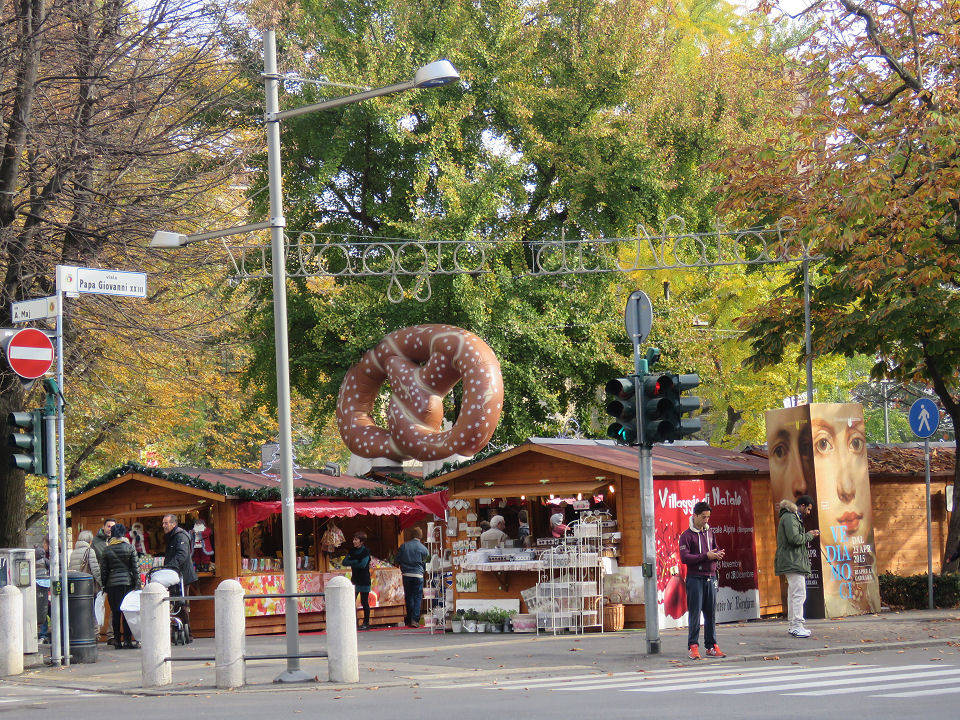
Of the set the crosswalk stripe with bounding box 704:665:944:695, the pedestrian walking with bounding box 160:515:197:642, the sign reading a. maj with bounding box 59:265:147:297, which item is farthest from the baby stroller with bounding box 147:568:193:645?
the crosswalk stripe with bounding box 704:665:944:695

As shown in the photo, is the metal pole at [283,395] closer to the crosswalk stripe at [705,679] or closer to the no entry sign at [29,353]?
the crosswalk stripe at [705,679]

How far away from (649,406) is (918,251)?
23.7 feet

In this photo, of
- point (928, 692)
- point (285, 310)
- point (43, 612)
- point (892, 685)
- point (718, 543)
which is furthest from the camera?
point (43, 612)

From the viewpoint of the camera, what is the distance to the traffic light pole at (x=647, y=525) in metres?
15.5

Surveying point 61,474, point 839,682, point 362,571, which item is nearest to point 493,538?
point 362,571

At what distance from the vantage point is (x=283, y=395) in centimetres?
1409

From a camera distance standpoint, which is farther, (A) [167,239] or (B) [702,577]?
(B) [702,577]

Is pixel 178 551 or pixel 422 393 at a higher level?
pixel 422 393

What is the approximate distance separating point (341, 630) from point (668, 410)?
14.9 ft

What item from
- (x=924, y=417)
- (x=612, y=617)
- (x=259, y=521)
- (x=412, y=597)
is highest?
(x=924, y=417)

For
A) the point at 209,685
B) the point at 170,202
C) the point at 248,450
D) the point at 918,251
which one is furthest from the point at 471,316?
the point at 248,450

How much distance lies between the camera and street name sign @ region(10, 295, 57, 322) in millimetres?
16750

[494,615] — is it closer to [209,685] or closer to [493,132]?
[209,685]

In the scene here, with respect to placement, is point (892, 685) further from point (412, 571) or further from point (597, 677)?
point (412, 571)
